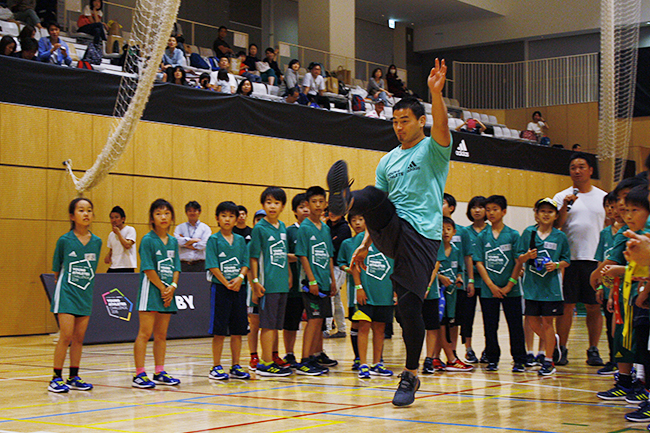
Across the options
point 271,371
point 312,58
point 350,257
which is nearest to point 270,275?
point 271,371

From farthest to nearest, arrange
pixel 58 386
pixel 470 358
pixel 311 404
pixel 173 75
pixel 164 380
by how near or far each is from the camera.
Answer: pixel 173 75 → pixel 470 358 → pixel 164 380 → pixel 58 386 → pixel 311 404

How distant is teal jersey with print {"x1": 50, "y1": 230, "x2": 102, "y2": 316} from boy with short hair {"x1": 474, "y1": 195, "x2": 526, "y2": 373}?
341 cm

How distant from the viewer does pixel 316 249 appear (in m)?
6.23

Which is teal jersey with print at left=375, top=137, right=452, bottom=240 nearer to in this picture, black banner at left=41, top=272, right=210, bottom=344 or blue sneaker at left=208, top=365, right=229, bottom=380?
blue sneaker at left=208, top=365, right=229, bottom=380

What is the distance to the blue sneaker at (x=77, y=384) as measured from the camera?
5.28 meters

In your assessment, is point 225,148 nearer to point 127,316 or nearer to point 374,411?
point 127,316

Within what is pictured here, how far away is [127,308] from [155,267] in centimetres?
413

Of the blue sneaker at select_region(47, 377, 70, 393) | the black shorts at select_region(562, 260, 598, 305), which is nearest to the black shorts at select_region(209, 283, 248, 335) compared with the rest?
the blue sneaker at select_region(47, 377, 70, 393)

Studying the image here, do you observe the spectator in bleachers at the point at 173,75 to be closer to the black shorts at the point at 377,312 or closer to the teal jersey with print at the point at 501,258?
the teal jersey with print at the point at 501,258

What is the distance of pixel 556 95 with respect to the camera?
2342 cm

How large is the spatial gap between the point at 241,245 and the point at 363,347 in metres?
1.35

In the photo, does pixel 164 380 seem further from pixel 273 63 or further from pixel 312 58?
pixel 312 58

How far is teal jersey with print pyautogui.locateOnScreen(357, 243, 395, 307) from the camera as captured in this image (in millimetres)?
5984

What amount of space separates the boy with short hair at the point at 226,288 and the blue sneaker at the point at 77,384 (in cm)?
98
